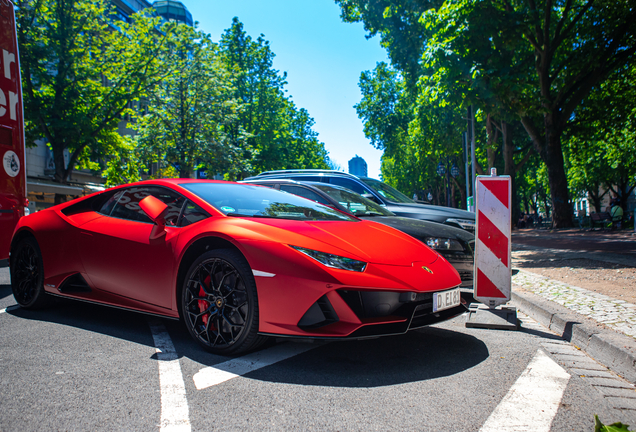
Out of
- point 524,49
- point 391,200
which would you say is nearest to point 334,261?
point 391,200

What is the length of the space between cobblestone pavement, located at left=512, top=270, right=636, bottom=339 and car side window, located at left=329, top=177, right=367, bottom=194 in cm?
309

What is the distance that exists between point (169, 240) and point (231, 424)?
5.68ft

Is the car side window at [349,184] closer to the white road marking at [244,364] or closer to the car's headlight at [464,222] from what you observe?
the car's headlight at [464,222]

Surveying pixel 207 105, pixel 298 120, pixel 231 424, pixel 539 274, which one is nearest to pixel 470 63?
pixel 539 274

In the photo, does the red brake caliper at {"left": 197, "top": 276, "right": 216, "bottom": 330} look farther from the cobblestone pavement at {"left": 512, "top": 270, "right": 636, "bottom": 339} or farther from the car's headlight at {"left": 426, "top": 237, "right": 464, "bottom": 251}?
the car's headlight at {"left": 426, "top": 237, "right": 464, "bottom": 251}

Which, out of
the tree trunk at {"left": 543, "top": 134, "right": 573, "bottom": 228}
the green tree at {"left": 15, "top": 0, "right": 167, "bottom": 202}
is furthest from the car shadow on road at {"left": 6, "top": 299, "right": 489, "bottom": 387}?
the green tree at {"left": 15, "top": 0, "right": 167, "bottom": 202}

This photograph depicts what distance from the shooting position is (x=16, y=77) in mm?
7062

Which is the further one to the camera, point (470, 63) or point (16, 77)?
point (470, 63)

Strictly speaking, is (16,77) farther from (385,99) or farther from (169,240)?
(385,99)

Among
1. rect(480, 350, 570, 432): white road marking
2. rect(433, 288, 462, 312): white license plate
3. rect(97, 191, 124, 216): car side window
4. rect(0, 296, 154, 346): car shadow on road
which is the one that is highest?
rect(97, 191, 124, 216): car side window

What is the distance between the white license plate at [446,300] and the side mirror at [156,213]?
6.72 feet

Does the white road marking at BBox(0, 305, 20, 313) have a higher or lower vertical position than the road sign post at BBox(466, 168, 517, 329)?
lower

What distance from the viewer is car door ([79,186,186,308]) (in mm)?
3670

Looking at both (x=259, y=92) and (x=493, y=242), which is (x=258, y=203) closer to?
(x=493, y=242)
